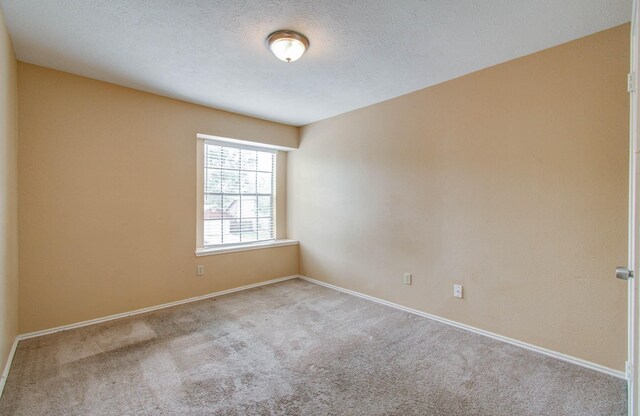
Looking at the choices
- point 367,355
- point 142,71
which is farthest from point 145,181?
point 367,355

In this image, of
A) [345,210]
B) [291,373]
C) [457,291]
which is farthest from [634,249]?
[345,210]

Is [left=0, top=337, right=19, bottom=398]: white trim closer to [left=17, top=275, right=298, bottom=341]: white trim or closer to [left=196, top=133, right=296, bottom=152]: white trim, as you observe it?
[left=17, top=275, right=298, bottom=341]: white trim

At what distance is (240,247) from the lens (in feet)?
13.4

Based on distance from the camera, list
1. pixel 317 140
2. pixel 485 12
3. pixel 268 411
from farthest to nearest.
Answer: pixel 317 140
pixel 485 12
pixel 268 411

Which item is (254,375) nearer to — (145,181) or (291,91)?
(145,181)

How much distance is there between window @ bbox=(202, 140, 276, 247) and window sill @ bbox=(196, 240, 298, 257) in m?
0.18

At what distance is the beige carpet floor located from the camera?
1.75 m

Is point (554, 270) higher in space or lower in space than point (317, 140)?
lower

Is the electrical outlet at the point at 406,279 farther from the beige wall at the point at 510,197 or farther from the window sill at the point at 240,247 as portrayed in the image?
the window sill at the point at 240,247

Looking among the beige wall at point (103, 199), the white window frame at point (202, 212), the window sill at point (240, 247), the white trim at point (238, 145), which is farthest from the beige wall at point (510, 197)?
the beige wall at point (103, 199)

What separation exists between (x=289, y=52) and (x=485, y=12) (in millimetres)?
1363

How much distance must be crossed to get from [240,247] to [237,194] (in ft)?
2.69

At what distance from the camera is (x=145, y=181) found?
10.7ft

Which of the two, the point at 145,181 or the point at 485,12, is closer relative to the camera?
the point at 485,12
